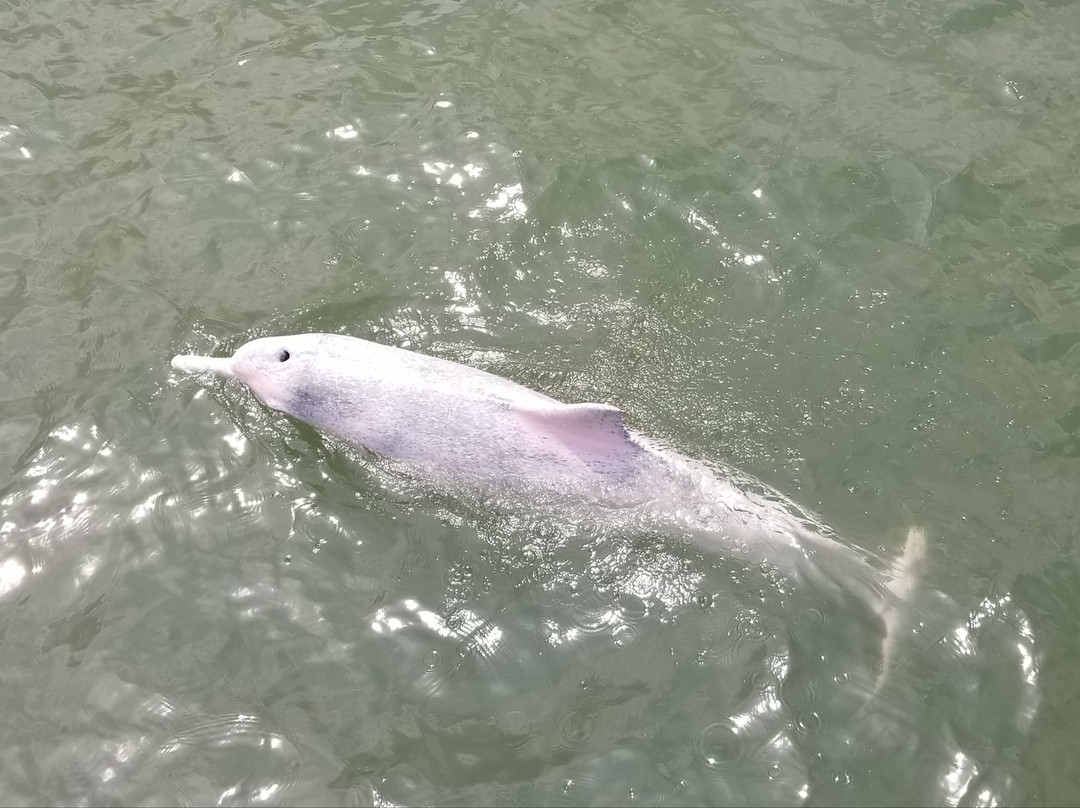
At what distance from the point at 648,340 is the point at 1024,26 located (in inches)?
221

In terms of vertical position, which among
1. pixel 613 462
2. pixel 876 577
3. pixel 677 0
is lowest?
pixel 876 577

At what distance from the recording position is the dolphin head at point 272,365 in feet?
18.7

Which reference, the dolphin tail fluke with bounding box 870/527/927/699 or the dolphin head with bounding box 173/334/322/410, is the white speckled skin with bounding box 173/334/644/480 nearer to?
the dolphin head with bounding box 173/334/322/410

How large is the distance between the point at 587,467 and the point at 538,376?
120cm

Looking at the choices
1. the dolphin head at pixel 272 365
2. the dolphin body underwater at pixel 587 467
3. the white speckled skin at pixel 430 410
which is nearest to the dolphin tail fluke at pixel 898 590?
the dolphin body underwater at pixel 587 467

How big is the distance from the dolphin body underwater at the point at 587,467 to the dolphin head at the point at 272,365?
0.28m

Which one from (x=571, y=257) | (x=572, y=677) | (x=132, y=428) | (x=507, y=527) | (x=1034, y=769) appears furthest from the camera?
(x=571, y=257)

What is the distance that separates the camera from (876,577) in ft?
17.0

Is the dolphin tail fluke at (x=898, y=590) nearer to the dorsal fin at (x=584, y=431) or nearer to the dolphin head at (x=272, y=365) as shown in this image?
the dorsal fin at (x=584, y=431)

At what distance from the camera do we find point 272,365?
577 centimetres

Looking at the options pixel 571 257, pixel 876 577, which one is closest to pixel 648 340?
pixel 571 257

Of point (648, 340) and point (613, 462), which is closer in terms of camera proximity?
point (613, 462)

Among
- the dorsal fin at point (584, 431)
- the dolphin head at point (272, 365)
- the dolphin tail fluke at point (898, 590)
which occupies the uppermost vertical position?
the dorsal fin at point (584, 431)

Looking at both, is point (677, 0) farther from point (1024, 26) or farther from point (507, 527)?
point (507, 527)
